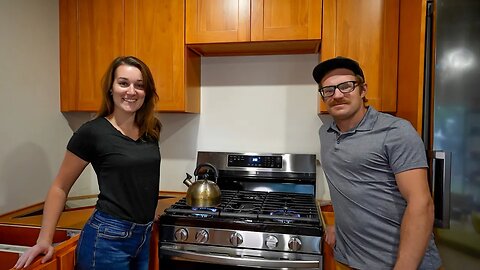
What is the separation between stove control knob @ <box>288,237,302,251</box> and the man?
0.59ft

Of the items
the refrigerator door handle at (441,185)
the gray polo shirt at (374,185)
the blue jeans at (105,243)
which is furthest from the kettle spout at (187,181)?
the refrigerator door handle at (441,185)

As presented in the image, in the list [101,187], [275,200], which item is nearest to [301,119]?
[275,200]

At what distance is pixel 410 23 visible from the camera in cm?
148

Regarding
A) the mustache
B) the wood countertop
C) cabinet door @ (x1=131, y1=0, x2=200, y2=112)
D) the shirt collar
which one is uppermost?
cabinet door @ (x1=131, y1=0, x2=200, y2=112)

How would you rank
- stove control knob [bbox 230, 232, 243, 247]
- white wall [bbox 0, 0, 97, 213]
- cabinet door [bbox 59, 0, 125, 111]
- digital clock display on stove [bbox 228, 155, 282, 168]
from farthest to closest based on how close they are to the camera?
1. digital clock display on stove [bbox 228, 155, 282, 168]
2. cabinet door [bbox 59, 0, 125, 111]
3. white wall [bbox 0, 0, 97, 213]
4. stove control knob [bbox 230, 232, 243, 247]

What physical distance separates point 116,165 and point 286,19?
1.15 meters

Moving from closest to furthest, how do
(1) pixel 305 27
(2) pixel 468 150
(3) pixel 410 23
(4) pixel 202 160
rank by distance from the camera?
1. (2) pixel 468 150
2. (3) pixel 410 23
3. (1) pixel 305 27
4. (4) pixel 202 160

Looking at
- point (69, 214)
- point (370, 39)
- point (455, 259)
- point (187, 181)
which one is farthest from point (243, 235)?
point (370, 39)

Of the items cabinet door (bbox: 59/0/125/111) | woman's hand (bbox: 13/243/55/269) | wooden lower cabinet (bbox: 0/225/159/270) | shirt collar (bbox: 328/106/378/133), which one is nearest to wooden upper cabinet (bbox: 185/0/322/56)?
cabinet door (bbox: 59/0/125/111)

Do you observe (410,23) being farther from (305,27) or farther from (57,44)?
(57,44)

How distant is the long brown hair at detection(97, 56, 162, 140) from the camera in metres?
1.25

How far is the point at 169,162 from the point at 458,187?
65.4 inches

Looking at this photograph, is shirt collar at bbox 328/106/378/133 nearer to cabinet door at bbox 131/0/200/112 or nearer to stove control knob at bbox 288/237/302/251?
stove control knob at bbox 288/237/302/251

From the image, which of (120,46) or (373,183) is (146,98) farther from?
(373,183)
